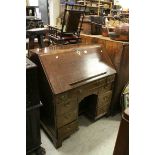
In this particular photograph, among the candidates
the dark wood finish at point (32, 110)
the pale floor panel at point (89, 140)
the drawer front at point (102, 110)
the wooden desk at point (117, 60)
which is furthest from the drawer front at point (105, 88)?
the dark wood finish at point (32, 110)

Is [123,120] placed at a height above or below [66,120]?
above

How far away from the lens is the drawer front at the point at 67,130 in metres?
1.86

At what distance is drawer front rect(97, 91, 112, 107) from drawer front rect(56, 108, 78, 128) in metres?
0.44

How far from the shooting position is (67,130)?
192 centimetres

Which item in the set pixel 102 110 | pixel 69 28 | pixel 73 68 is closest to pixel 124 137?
pixel 73 68

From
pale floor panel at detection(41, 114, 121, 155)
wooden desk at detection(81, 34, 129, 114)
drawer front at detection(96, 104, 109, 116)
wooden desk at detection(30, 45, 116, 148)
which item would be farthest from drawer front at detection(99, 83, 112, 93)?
pale floor panel at detection(41, 114, 121, 155)

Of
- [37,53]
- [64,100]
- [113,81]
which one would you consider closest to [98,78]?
[113,81]

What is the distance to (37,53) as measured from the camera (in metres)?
1.79

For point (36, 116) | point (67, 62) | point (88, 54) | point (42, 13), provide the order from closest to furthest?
point (36, 116), point (67, 62), point (88, 54), point (42, 13)

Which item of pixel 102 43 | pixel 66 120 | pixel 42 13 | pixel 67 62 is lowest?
pixel 66 120

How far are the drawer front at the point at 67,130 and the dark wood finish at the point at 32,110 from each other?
242 millimetres

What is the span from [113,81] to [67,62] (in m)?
0.71
